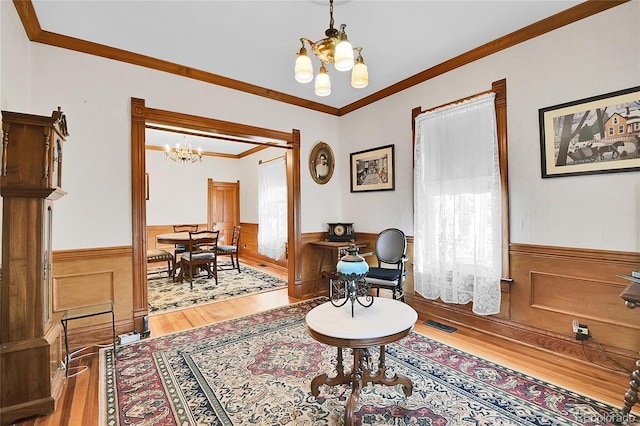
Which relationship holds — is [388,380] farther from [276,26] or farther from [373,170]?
[276,26]

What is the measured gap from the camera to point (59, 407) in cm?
188

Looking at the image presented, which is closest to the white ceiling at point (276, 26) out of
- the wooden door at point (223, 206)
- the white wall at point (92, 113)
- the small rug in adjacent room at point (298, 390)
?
the white wall at point (92, 113)

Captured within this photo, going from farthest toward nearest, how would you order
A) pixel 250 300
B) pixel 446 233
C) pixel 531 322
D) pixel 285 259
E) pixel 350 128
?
pixel 285 259 < pixel 350 128 < pixel 250 300 < pixel 446 233 < pixel 531 322

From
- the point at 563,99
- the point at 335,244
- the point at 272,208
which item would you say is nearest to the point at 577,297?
the point at 563,99

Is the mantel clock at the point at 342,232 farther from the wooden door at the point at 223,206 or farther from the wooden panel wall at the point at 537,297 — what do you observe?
the wooden door at the point at 223,206

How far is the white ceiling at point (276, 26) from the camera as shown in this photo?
231 centimetres

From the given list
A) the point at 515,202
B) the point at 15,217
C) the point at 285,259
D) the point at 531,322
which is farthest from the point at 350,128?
the point at 15,217

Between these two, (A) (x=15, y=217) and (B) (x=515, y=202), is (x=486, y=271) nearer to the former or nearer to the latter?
(B) (x=515, y=202)

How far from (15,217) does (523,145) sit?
12.9 feet

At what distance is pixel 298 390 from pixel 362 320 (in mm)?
732

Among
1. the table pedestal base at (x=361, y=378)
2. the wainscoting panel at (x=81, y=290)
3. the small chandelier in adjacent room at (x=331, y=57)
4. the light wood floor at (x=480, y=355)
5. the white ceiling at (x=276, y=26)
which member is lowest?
the light wood floor at (x=480, y=355)

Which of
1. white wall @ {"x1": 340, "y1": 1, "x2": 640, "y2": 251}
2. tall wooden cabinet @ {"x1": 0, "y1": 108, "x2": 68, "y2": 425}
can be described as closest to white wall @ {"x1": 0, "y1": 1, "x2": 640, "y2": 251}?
white wall @ {"x1": 340, "y1": 1, "x2": 640, "y2": 251}

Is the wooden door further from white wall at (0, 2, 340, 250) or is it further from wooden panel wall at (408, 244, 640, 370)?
wooden panel wall at (408, 244, 640, 370)

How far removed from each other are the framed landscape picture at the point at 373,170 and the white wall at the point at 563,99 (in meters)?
0.84
